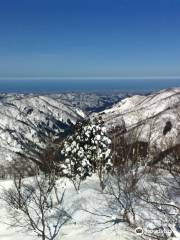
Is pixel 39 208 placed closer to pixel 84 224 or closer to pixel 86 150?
pixel 84 224

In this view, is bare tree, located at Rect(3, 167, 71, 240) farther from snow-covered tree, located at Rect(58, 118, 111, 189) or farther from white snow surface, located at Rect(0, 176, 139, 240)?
snow-covered tree, located at Rect(58, 118, 111, 189)

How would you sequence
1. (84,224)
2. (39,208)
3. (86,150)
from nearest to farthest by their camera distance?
(84,224), (39,208), (86,150)

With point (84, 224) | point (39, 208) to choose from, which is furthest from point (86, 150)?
point (84, 224)

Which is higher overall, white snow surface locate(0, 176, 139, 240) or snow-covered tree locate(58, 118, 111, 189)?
snow-covered tree locate(58, 118, 111, 189)

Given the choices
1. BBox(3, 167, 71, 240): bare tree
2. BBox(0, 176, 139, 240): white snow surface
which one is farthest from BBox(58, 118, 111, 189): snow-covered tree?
BBox(0, 176, 139, 240): white snow surface

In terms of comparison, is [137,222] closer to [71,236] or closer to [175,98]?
[71,236]

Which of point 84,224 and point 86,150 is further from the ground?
point 86,150

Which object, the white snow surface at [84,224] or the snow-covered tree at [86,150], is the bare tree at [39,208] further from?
the snow-covered tree at [86,150]

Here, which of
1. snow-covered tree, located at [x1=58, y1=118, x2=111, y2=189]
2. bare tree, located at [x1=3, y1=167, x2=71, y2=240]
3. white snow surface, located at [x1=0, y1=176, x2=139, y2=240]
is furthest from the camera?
snow-covered tree, located at [x1=58, y1=118, x2=111, y2=189]
